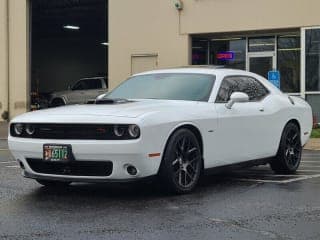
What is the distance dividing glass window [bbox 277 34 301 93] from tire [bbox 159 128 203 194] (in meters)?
12.9

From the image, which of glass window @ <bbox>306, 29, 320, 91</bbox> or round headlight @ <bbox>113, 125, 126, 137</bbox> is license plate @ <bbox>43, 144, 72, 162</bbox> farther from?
glass window @ <bbox>306, 29, 320, 91</bbox>

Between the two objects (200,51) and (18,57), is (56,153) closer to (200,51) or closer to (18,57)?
(200,51)

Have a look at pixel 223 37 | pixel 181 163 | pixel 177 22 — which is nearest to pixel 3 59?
pixel 177 22

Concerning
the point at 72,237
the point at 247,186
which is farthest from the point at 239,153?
the point at 72,237

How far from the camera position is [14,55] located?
24.2m

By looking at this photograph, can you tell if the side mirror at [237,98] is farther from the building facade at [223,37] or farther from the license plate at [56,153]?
the building facade at [223,37]

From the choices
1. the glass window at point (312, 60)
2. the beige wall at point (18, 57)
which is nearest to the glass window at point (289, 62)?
the glass window at point (312, 60)

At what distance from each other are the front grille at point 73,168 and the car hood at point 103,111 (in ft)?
1.52

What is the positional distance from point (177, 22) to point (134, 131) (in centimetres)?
1441

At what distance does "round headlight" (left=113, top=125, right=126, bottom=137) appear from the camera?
271 inches

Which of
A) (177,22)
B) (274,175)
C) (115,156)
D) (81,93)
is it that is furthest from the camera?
(81,93)

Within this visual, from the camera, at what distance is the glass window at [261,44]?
68.2 feet

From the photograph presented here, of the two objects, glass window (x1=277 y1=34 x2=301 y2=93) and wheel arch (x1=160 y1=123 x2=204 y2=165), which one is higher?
glass window (x1=277 y1=34 x2=301 y2=93)

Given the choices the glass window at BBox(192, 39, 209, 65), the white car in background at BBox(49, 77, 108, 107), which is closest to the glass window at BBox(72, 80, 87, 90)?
the white car in background at BBox(49, 77, 108, 107)
